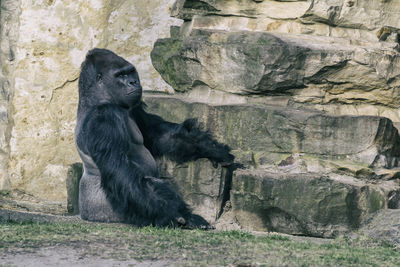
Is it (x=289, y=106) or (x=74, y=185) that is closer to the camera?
(x=289, y=106)

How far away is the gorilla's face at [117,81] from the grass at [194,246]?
1198mm

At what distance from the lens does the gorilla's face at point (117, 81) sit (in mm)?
5535

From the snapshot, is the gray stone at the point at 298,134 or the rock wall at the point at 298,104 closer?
the rock wall at the point at 298,104

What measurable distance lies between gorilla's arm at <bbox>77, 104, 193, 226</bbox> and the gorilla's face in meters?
0.31

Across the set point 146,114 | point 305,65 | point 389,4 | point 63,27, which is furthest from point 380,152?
point 63,27

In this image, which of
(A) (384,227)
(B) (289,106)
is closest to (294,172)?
(B) (289,106)

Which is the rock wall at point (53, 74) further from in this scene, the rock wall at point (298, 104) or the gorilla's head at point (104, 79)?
the gorilla's head at point (104, 79)

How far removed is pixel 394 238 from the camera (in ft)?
15.4

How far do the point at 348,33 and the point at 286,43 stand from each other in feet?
2.17

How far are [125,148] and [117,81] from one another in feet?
2.09

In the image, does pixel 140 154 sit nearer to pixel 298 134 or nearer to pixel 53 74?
pixel 298 134

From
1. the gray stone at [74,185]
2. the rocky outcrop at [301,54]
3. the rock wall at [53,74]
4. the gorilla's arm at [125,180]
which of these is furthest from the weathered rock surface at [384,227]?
the rock wall at [53,74]

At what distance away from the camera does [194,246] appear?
13.5ft

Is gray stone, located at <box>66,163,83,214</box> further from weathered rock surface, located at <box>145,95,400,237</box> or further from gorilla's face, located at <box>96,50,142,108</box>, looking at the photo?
gorilla's face, located at <box>96,50,142,108</box>
